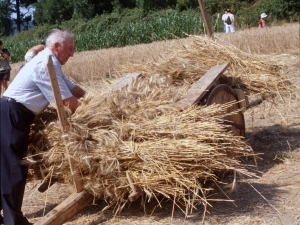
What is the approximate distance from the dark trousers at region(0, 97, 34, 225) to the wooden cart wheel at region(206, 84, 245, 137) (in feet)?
6.19

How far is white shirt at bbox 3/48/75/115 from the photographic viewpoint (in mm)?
4305

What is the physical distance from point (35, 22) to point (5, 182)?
2408 inches

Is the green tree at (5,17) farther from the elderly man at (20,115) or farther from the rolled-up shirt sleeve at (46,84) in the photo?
the rolled-up shirt sleeve at (46,84)

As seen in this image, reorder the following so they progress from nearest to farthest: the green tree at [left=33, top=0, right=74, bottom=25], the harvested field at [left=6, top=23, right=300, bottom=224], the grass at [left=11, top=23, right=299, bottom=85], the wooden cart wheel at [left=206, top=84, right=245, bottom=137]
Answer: the harvested field at [left=6, top=23, right=300, bottom=224] → the wooden cart wheel at [left=206, top=84, right=245, bottom=137] → the grass at [left=11, top=23, right=299, bottom=85] → the green tree at [left=33, top=0, right=74, bottom=25]

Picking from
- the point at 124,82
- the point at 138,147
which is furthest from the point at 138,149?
the point at 124,82

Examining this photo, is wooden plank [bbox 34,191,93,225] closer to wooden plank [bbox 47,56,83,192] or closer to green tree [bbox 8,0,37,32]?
wooden plank [bbox 47,56,83,192]

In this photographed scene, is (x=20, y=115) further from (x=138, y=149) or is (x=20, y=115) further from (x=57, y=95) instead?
(x=138, y=149)

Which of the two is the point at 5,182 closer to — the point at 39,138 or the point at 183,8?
the point at 39,138

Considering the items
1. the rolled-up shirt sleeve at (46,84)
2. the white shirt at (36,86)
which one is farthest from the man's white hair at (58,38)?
the rolled-up shirt sleeve at (46,84)

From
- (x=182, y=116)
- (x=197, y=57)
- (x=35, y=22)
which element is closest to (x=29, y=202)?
(x=182, y=116)

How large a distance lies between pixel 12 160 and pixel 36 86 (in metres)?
0.66

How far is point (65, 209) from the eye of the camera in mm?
4258

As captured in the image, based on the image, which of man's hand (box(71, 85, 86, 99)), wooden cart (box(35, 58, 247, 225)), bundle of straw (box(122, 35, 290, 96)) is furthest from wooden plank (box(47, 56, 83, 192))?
bundle of straw (box(122, 35, 290, 96))

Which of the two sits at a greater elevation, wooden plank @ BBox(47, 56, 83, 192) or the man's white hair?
the man's white hair
